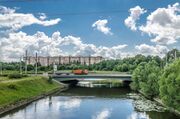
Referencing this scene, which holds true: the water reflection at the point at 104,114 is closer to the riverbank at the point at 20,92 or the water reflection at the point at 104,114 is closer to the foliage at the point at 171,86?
the foliage at the point at 171,86

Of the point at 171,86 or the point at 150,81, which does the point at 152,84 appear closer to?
the point at 150,81

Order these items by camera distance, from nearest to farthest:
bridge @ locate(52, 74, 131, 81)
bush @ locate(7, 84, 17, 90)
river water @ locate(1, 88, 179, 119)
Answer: river water @ locate(1, 88, 179, 119) → bush @ locate(7, 84, 17, 90) → bridge @ locate(52, 74, 131, 81)

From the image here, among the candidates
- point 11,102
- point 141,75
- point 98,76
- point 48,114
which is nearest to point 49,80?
point 98,76

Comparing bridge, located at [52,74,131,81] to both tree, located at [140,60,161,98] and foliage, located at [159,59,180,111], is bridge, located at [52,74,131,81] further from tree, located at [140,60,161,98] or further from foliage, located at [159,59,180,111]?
foliage, located at [159,59,180,111]

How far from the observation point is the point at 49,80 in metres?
126

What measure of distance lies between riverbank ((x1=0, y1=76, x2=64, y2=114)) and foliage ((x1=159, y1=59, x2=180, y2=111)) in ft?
88.5

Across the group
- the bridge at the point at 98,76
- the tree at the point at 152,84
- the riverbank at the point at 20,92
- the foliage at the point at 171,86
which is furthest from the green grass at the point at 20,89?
the foliage at the point at 171,86

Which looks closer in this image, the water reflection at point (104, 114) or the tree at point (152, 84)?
the water reflection at point (104, 114)

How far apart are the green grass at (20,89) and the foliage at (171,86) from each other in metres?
28.0

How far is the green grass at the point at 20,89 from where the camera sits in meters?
73.5

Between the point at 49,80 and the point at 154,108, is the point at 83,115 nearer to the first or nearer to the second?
the point at 154,108

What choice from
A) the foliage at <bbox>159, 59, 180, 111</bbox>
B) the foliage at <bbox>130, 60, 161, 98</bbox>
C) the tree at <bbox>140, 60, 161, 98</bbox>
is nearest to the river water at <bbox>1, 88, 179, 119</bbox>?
the foliage at <bbox>159, 59, 180, 111</bbox>

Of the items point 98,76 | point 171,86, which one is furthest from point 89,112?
point 98,76

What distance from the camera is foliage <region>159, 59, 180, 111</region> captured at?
56125mm
